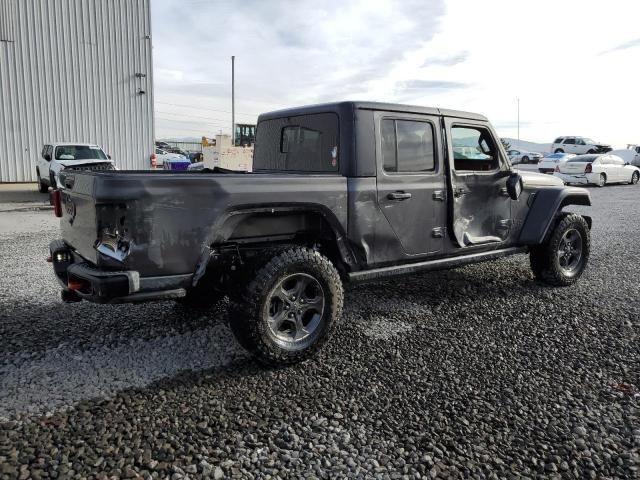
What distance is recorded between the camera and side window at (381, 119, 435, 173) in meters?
4.11

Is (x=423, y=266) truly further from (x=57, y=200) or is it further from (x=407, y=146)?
(x=57, y=200)

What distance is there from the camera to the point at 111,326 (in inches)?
169

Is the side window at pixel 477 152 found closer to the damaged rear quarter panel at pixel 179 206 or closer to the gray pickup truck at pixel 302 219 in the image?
the gray pickup truck at pixel 302 219

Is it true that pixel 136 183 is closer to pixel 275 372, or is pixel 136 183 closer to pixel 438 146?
pixel 275 372

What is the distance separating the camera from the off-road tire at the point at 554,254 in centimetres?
553

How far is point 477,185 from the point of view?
4.75m

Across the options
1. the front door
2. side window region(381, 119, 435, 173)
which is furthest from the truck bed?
the front door

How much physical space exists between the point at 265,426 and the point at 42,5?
2230 cm

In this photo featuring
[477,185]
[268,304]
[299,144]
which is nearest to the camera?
[268,304]

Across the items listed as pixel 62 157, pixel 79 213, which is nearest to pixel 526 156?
pixel 62 157

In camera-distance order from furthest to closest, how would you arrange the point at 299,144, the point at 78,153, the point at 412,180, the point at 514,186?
the point at 78,153
the point at 514,186
the point at 299,144
the point at 412,180

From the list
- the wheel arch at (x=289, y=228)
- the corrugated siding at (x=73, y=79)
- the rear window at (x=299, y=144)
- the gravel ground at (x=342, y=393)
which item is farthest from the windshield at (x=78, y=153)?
the wheel arch at (x=289, y=228)

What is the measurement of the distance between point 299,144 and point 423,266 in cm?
152

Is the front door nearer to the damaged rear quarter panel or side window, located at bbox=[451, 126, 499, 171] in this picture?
side window, located at bbox=[451, 126, 499, 171]
